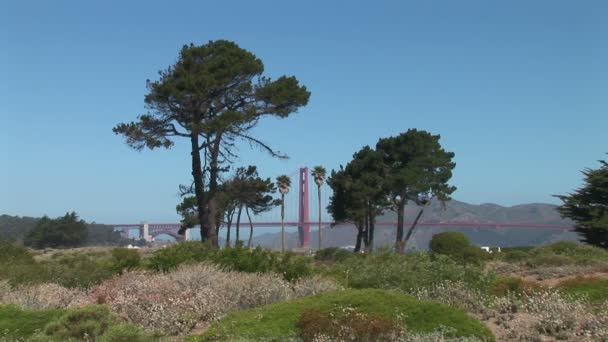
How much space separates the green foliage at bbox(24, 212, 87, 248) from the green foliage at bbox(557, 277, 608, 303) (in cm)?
7950

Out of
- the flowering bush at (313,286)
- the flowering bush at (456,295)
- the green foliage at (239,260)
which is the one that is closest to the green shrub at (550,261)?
the green foliage at (239,260)

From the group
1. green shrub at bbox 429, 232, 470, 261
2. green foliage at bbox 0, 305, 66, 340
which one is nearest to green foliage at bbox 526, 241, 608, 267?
green shrub at bbox 429, 232, 470, 261

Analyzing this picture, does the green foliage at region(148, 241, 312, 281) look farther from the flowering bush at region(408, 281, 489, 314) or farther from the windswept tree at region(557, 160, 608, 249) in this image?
the windswept tree at region(557, 160, 608, 249)

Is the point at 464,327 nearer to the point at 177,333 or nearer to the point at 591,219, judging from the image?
the point at 177,333

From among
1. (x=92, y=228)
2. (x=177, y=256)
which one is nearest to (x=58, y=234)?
(x=92, y=228)

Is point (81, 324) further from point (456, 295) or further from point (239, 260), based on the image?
point (239, 260)

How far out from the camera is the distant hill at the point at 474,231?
7126cm

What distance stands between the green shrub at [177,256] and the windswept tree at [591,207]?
2674 cm

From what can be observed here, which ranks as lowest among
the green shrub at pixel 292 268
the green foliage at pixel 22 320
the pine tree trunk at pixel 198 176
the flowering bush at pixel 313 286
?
the green foliage at pixel 22 320

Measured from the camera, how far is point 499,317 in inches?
458

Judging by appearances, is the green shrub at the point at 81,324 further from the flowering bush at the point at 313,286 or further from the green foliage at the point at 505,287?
the green foliage at the point at 505,287

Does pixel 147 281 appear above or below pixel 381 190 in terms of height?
below

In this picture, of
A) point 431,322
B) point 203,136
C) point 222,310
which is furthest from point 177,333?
point 203,136

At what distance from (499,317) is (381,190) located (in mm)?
41960
